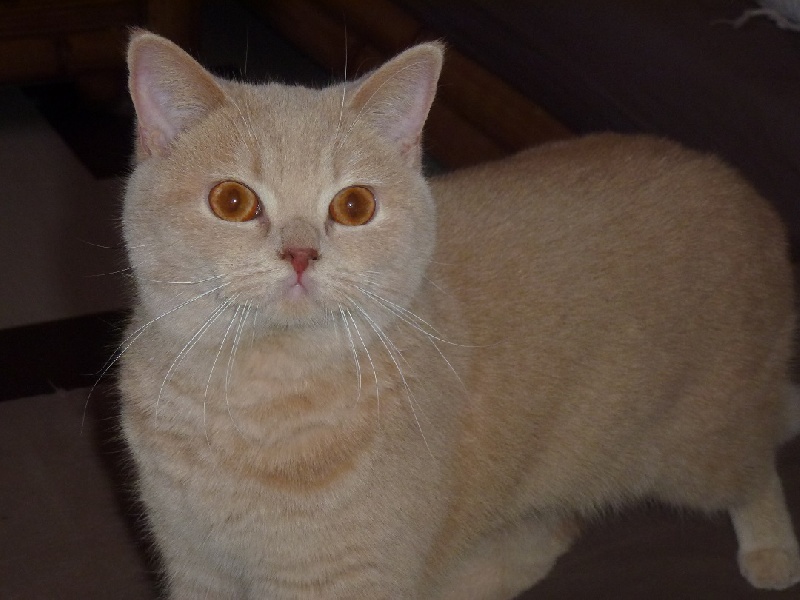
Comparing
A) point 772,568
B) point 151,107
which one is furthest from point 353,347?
point 772,568

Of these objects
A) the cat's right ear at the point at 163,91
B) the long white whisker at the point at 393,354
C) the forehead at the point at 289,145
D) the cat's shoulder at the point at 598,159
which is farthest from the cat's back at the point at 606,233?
the cat's right ear at the point at 163,91

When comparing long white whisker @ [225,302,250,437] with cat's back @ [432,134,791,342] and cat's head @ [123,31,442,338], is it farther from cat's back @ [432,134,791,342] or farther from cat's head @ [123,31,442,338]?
cat's back @ [432,134,791,342]

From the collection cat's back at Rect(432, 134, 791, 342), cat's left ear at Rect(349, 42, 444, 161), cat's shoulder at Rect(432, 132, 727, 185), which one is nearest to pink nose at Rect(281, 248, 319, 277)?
cat's left ear at Rect(349, 42, 444, 161)

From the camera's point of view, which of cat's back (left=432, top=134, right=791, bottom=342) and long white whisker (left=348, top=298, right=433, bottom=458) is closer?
long white whisker (left=348, top=298, right=433, bottom=458)

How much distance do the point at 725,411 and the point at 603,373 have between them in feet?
0.88

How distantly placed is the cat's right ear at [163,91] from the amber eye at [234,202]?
0.11 m

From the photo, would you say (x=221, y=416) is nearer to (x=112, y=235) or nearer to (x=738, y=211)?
(x=738, y=211)

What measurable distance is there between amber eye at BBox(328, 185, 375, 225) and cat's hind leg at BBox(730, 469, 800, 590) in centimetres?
→ 105

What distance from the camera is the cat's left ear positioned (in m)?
1.33

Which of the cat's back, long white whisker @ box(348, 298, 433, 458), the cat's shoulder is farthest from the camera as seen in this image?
the cat's shoulder

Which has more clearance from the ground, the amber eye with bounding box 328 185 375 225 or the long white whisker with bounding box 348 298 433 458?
the amber eye with bounding box 328 185 375 225

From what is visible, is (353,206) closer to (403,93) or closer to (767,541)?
(403,93)

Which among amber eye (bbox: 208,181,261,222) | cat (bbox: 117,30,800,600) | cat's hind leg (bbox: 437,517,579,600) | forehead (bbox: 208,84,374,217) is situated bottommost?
cat's hind leg (bbox: 437,517,579,600)

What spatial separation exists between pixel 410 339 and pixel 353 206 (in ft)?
0.74
